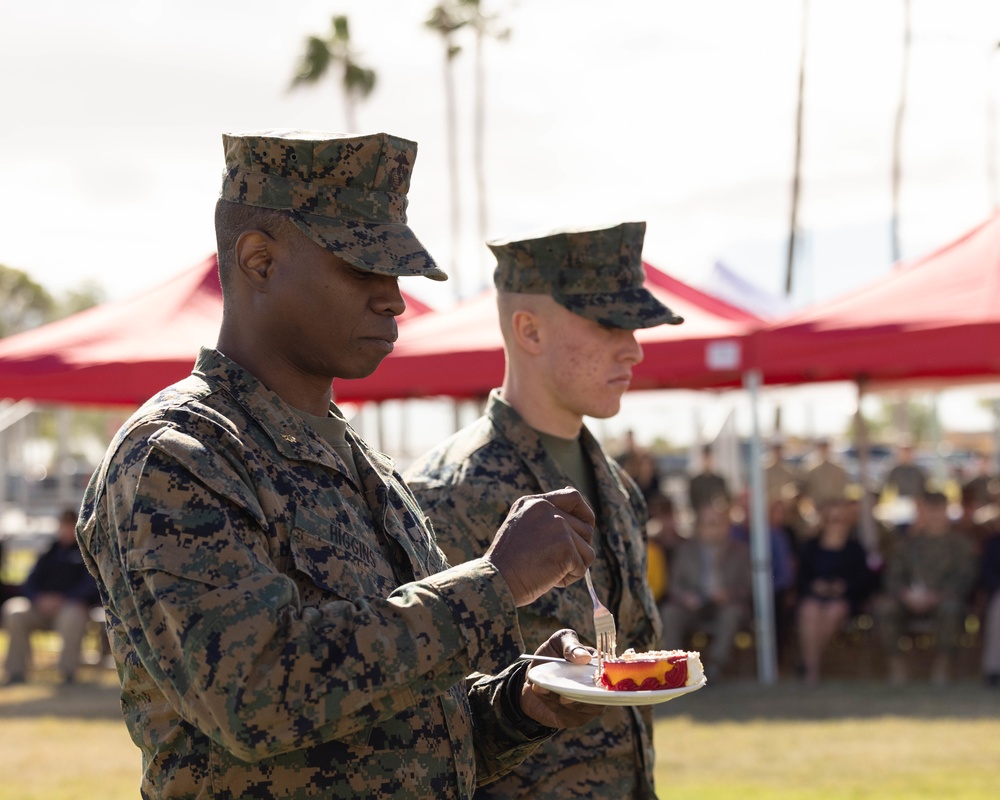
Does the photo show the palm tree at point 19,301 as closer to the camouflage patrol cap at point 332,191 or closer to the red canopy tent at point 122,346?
the red canopy tent at point 122,346

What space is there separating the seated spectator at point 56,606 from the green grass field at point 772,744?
0.95 meters

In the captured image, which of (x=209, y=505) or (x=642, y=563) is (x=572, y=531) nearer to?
(x=209, y=505)

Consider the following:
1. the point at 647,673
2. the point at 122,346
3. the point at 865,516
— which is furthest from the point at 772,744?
the point at 647,673

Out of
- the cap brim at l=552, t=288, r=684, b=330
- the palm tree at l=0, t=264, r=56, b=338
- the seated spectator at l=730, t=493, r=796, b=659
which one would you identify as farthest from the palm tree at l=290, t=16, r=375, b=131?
the cap brim at l=552, t=288, r=684, b=330

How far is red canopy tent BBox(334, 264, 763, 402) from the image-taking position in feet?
32.5

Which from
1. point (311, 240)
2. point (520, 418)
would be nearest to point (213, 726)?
point (311, 240)

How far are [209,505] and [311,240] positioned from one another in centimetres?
47

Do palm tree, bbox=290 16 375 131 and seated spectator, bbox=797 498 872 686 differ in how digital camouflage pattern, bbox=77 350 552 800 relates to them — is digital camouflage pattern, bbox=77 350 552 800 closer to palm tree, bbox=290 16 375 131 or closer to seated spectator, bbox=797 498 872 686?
seated spectator, bbox=797 498 872 686

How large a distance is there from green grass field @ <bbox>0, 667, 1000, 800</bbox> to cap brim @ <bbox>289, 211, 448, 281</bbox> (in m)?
5.27

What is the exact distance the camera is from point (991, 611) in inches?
407

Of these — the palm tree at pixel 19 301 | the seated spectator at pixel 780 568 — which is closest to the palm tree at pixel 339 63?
the palm tree at pixel 19 301

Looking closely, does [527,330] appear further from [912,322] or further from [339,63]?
[339,63]

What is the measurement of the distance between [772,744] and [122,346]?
574cm

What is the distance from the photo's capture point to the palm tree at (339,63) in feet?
126
